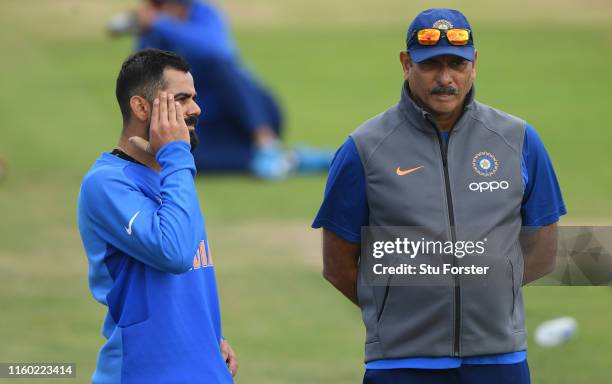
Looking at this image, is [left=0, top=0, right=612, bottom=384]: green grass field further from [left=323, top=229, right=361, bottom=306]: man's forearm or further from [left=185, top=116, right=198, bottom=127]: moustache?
[left=185, top=116, right=198, bottom=127]: moustache

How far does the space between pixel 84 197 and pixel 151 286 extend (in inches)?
15.0

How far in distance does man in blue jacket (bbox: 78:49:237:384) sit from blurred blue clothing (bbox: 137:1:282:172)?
8.19 meters

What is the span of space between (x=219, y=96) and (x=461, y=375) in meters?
8.92

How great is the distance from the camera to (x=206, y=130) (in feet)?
42.9

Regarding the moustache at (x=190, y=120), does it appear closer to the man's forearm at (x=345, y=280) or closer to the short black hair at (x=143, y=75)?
the short black hair at (x=143, y=75)

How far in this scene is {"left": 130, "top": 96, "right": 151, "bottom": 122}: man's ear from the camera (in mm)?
4371

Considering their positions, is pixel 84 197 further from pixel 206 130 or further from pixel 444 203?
pixel 206 130

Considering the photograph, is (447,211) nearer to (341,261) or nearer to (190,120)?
(341,261)

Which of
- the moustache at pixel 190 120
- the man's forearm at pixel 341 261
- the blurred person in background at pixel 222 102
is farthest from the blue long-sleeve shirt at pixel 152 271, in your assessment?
the blurred person in background at pixel 222 102

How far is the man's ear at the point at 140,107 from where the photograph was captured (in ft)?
14.3

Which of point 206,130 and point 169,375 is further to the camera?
point 206,130

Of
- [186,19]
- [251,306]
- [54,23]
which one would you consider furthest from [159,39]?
[54,23]

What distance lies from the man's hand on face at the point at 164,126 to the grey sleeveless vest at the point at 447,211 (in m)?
0.61

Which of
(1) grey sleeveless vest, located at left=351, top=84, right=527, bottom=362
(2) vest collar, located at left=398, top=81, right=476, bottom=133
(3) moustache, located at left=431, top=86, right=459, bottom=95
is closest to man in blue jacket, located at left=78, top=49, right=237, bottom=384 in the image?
(1) grey sleeveless vest, located at left=351, top=84, right=527, bottom=362
